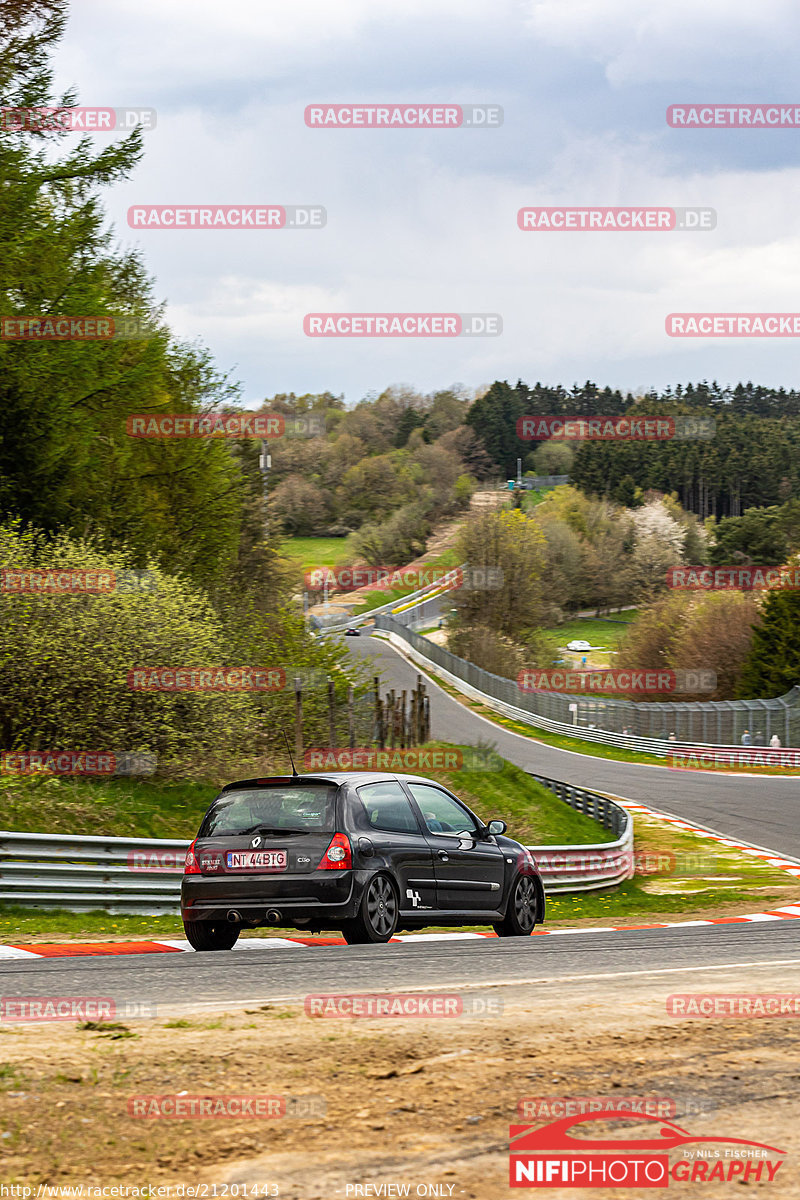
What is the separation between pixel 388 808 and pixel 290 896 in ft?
4.04

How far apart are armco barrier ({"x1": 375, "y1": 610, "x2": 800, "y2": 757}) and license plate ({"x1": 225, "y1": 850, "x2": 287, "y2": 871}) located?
1654 inches

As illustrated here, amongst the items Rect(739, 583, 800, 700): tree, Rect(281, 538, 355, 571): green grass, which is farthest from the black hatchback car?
Rect(281, 538, 355, 571): green grass

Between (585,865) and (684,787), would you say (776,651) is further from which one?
(585,865)

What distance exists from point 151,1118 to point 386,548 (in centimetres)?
14100

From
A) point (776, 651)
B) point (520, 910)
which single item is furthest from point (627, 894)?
point (776, 651)

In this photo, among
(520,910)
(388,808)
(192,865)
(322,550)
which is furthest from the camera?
(322,550)

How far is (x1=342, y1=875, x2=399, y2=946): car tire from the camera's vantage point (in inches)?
383

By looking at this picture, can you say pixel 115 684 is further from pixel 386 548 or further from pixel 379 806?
pixel 386 548

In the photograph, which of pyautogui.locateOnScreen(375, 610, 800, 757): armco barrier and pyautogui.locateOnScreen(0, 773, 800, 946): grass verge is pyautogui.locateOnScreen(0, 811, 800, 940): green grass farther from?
pyautogui.locateOnScreen(375, 610, 800, 757): armco barrier

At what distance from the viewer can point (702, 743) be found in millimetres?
52688

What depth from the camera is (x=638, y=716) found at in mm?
59812

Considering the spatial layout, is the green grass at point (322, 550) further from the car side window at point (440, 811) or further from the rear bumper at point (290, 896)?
the rear bumper at point (290, 896)

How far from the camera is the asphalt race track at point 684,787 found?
30.4 meters

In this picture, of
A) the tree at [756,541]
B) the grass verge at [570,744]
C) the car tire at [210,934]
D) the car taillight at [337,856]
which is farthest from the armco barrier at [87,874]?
the tree at [756,541]
